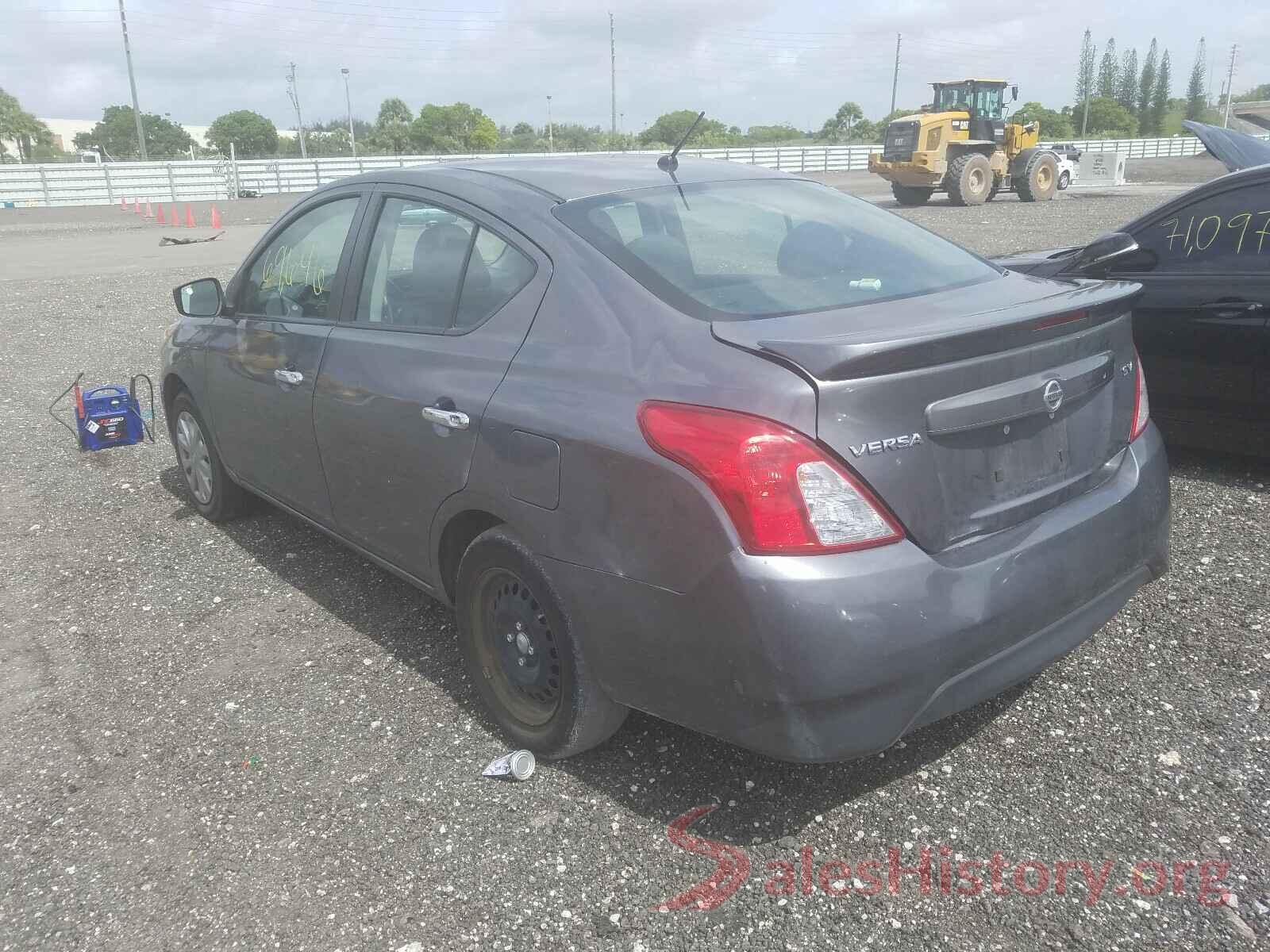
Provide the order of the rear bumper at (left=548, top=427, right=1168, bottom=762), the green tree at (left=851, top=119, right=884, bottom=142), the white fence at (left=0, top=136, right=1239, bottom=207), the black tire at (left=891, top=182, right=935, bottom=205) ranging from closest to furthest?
the rear bumper at (left=548, top=427, right=1168, bottom=762) → the black tire at (left=891, top=182, right=935, bottom=205) → the white fence at (left=0, top=136, right=1239, bottom=207) → the green tree at (left=851, top=119, right=884, bottom=142)

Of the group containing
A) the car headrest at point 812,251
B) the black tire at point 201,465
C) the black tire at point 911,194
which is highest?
the car headrest at point 812,251

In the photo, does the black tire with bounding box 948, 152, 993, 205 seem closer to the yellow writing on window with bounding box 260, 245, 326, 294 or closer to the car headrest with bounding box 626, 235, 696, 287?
the yellow writing on window with bounding box 260, 245, 326, 294

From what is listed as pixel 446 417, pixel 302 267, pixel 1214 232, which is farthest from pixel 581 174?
pixel 1214 232

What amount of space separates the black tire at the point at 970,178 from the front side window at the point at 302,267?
2339cm

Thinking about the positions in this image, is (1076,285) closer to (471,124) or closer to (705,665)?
(705,665)

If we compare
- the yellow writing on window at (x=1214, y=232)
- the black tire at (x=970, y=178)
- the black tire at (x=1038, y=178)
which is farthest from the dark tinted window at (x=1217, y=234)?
the black tire at (x=1038, y=178)

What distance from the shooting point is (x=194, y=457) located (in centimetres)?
514

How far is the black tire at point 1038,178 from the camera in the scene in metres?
26.1

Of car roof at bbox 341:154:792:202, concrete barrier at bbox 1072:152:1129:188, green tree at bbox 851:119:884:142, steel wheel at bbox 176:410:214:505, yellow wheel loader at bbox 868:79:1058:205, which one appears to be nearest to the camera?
car roof at bbox 341:154:792:202

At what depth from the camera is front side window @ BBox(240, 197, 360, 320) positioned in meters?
3.79

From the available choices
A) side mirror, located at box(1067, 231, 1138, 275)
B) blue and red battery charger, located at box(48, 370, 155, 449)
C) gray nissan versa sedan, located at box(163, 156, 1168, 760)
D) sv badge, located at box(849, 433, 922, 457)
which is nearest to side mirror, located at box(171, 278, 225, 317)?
gray nissan versa sedan, located at box(163, 156, 1168, 760)

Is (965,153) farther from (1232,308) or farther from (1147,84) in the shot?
(1147,84)

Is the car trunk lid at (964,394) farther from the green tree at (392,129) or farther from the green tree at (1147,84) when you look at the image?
the green tree at (1147,84)

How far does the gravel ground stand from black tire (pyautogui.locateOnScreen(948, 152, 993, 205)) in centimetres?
2232
